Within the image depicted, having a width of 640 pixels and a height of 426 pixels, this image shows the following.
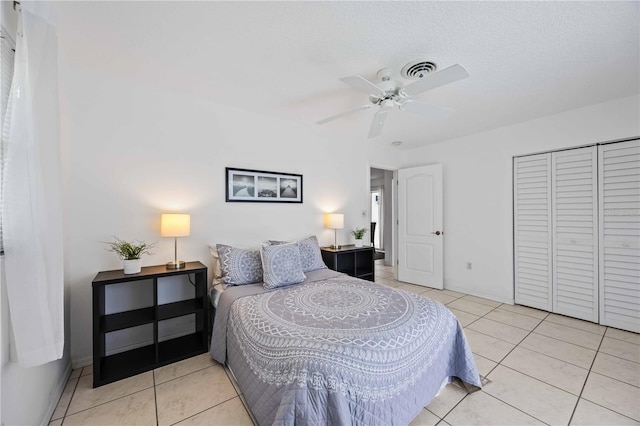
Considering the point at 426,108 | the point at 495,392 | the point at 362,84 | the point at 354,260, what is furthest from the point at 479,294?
the point at 362,84

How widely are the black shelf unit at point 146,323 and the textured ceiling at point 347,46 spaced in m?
1.73

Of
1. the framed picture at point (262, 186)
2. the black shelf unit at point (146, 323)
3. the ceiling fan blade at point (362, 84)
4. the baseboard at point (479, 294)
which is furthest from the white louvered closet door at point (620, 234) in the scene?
the black shelf unit at point (146, 323)

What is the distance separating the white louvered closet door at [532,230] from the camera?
3385mm

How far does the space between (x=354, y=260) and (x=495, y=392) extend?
6.80 feet

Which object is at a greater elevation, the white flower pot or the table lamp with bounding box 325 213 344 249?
the table lamp with bounding box 325 213 344 249

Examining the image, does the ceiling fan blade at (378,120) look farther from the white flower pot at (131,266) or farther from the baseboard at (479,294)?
the baseboard at (479,294)

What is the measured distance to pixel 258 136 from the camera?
125 inches

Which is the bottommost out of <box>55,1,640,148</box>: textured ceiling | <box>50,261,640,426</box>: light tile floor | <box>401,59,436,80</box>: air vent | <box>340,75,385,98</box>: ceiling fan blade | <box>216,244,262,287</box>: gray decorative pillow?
<box>50,261,640,426</box>: light tile floor

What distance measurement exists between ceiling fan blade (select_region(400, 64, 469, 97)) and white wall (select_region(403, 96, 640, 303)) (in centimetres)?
248

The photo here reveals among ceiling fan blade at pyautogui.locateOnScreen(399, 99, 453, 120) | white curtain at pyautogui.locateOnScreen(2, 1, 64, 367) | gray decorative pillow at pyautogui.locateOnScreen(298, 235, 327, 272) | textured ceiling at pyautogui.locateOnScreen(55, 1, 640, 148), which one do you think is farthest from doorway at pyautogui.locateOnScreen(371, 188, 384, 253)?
white curtain at pyautogui.locateOnScreen(2, 1, 64, 367)

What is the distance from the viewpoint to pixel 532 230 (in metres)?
3.50

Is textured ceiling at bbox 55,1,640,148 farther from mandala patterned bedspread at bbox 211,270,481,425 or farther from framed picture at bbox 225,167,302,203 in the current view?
mandala patterned bedspread at bbox 211,270,481,425

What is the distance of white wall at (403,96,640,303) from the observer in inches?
120

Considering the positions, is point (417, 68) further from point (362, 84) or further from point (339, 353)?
point (339, 353)
